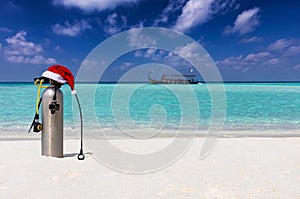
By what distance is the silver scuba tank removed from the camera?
12.6ft

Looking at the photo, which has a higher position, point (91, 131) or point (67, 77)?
point (67, 77)

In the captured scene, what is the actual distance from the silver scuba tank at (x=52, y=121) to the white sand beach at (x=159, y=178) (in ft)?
0.58

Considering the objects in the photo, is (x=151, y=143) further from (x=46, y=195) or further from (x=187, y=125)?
(x=187, y=125)

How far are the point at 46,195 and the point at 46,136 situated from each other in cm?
138

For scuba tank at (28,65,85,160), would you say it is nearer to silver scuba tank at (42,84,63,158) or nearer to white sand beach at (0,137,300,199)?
silver scuba tank at (42,84,63,158)

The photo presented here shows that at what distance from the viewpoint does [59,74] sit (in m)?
3.91

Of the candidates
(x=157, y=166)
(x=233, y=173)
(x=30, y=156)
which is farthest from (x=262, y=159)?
(x=30, y=156)

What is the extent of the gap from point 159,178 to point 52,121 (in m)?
1.90

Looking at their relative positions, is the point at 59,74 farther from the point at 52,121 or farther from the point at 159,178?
the point at 159,178

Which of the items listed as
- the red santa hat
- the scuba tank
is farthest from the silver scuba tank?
the red santa hat

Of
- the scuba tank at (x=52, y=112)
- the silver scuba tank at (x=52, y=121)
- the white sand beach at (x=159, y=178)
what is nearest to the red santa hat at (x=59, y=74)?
the scuba tank at (x=52, y=112)

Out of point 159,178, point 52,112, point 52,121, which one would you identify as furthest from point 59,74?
point 159,178

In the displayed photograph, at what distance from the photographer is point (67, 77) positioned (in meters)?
3.97

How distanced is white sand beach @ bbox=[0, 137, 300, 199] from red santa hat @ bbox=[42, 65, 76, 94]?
126 cm
